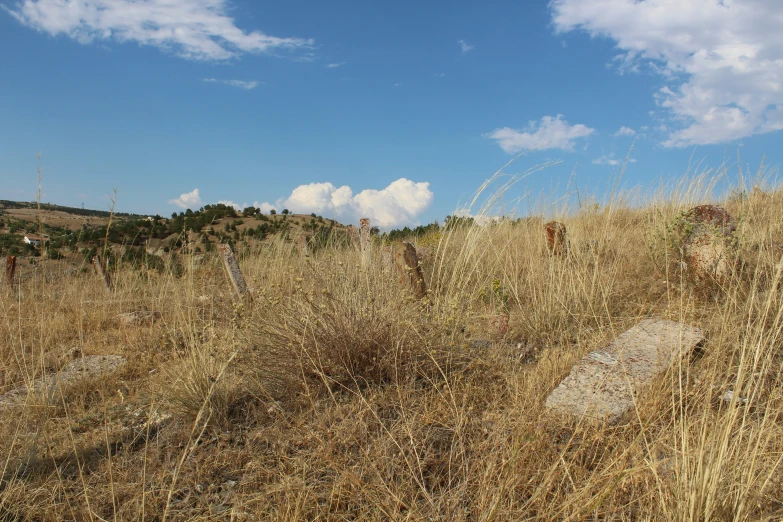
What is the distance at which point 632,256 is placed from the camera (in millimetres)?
5387

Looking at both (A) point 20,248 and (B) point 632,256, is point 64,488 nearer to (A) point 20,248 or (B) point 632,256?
(B) point 632,256

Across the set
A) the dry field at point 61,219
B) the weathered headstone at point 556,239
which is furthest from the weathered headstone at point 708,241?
the dry field at point 61,219

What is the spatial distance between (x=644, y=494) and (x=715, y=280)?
116 inches

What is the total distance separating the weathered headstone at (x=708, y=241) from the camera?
13.8ft

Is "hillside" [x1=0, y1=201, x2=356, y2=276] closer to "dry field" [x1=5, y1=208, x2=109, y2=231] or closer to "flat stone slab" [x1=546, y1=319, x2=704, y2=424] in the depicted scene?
"dry field" [x1=5, y1=208, x2=109, y2=231]

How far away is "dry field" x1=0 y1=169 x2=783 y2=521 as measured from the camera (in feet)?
6.40

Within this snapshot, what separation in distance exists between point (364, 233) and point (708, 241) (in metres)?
3.17

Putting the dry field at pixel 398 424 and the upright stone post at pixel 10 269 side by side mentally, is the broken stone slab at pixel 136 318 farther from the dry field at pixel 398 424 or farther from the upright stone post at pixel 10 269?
the upright stone post at pixel 10 269

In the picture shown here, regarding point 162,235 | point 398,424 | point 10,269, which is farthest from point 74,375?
point 162,235

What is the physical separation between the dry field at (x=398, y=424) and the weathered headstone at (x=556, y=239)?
417 mm

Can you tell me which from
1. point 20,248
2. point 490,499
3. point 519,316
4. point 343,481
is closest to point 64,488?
point 343,481

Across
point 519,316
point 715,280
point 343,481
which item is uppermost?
point 715,280

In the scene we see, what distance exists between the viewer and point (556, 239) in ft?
15.3

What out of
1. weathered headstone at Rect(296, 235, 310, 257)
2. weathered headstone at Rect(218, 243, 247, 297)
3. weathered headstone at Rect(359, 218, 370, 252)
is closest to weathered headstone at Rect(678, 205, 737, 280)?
weathered headstone at Rect(359, 218, 370, 252)
